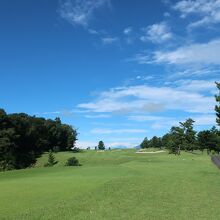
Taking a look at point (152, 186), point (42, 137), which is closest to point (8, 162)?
point (42, 137)

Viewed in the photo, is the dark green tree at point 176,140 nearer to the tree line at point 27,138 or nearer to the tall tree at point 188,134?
the tall tree at point 188,134

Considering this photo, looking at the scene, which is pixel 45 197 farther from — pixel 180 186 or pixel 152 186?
pixel 180 186

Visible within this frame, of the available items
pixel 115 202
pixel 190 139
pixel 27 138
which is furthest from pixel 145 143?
pixel 115 202

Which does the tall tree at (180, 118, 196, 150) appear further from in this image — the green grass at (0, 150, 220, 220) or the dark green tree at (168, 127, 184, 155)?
the green grass at (0, 150, 220, 220)

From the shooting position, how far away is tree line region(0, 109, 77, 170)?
93.4 metres

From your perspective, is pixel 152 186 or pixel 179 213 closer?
pixel 179 213

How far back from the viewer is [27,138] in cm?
10769

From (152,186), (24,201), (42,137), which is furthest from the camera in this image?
(42,137)

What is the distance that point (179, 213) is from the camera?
15633 mm

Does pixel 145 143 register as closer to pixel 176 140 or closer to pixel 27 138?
pixel 176 140

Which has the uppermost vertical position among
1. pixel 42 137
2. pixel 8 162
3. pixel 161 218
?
pixel 42 137

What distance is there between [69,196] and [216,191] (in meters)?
7.96

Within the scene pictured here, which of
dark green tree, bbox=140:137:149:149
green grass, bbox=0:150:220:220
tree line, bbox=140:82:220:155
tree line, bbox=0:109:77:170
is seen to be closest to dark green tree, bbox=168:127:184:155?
tree line, bbox=140:82:220:155

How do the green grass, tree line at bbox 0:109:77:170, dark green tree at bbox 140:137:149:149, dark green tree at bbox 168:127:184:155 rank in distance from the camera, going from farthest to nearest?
dark green tree at bbox 140:137:149:149, dark green tree at bbox 168:127:184:155, tree line at bbox 0:109:77:170, the green grass
